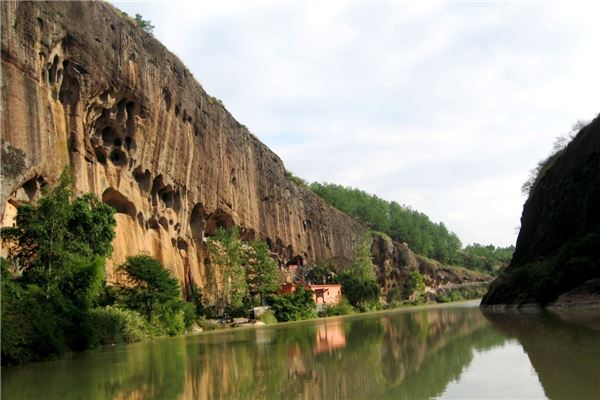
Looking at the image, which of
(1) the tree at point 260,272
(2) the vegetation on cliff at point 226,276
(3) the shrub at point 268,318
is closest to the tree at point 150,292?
(2) the vegetation on cliff at point 226,276

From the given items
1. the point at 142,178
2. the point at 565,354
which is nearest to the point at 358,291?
the point at 142,178

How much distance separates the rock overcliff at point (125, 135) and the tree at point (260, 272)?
10.1 feet

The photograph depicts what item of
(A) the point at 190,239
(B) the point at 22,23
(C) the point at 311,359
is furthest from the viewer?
(A) the point at 190,239

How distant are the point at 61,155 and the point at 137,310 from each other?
979cm

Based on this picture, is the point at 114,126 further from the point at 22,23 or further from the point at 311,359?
the point at 311,359

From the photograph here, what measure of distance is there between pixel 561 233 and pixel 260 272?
92.1 ft

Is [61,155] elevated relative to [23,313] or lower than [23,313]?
elevated

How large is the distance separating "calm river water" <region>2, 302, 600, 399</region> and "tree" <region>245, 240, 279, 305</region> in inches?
1354

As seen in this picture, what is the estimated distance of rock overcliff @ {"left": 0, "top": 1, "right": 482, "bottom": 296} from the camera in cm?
2697

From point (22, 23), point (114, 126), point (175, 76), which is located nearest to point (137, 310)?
point (114, 126)

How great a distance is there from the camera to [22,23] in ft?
90.0

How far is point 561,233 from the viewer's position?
1210 inches

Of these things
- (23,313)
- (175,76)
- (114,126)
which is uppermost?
(175,76)

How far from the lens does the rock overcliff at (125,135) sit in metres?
27.0
